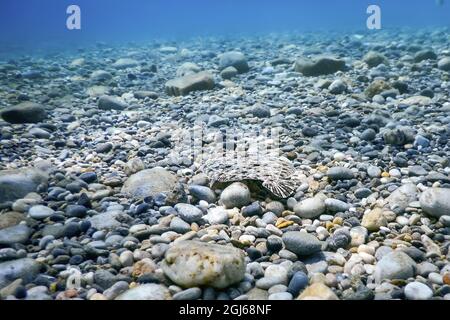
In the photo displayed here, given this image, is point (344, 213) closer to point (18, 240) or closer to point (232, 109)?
point (18, 240)

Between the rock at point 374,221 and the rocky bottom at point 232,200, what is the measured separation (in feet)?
0.05

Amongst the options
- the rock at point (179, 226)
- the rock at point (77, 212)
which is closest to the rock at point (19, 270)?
the rock at point (77, 212)

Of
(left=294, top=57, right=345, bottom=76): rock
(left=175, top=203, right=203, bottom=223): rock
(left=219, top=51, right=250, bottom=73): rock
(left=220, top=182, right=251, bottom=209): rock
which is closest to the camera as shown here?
(left=175, top=203, right=203, bottom=223): rock

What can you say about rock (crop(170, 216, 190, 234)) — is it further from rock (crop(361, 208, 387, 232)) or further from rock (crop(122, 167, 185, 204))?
rock (crop(361, 208, 387, 232))

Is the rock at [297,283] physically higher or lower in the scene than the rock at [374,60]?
lower

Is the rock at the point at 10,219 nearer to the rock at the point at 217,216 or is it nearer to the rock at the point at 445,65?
the rock at the point at 217,216

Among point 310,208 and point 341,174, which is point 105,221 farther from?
point 341,174

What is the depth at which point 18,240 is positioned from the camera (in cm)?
266

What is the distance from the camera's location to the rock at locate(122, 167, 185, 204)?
327cm

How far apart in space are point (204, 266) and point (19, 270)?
3.73ft

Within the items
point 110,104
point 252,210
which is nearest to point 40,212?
point 252,210

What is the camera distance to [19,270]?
2275 mm

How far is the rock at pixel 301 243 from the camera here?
2502mm

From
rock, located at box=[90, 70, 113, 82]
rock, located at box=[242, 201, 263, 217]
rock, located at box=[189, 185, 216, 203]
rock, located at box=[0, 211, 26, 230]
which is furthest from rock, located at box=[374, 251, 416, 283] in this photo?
rock, located at box=[90, 70, 113, 82]
